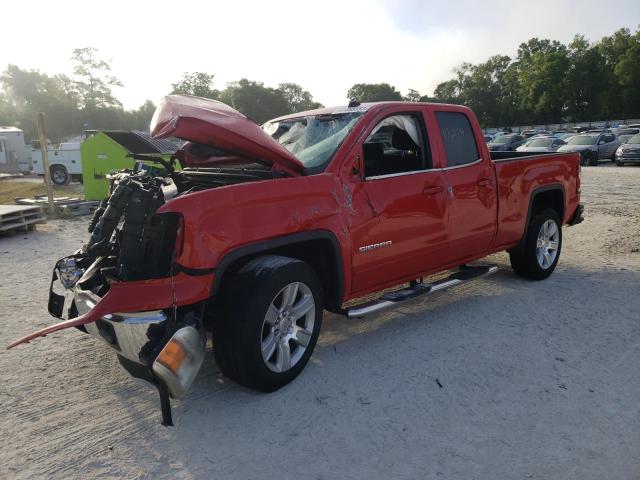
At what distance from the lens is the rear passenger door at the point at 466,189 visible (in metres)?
4.70

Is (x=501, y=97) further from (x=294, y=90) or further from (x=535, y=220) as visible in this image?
(x=535, y=220)

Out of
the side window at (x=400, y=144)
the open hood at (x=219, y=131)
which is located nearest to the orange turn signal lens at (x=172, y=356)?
the open hood at (x=219, y=131)

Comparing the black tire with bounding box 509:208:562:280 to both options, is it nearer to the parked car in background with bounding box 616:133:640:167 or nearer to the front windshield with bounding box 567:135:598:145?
the parked car in background with bounding box 616:133:640:167

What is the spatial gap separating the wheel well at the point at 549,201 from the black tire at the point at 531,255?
0.08 m

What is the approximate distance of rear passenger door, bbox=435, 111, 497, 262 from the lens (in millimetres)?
4695

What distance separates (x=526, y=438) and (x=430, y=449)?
0.56 meters

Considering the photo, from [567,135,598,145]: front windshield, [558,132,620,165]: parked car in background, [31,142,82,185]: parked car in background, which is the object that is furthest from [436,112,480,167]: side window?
[567,135,598,145]: front windshield

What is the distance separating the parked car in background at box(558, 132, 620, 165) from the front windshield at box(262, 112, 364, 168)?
23.3m

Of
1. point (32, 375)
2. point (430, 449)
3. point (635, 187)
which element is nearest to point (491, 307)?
point (430, 449)

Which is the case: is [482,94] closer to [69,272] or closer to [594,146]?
[594,146]

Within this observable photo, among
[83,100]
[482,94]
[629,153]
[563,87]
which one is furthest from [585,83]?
[83,100]

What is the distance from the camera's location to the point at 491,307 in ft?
16.7

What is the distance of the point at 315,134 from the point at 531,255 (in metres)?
2.99

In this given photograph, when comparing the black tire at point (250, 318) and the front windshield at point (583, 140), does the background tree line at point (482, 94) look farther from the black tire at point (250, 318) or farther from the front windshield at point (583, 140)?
the black tire at point (250, 318)
